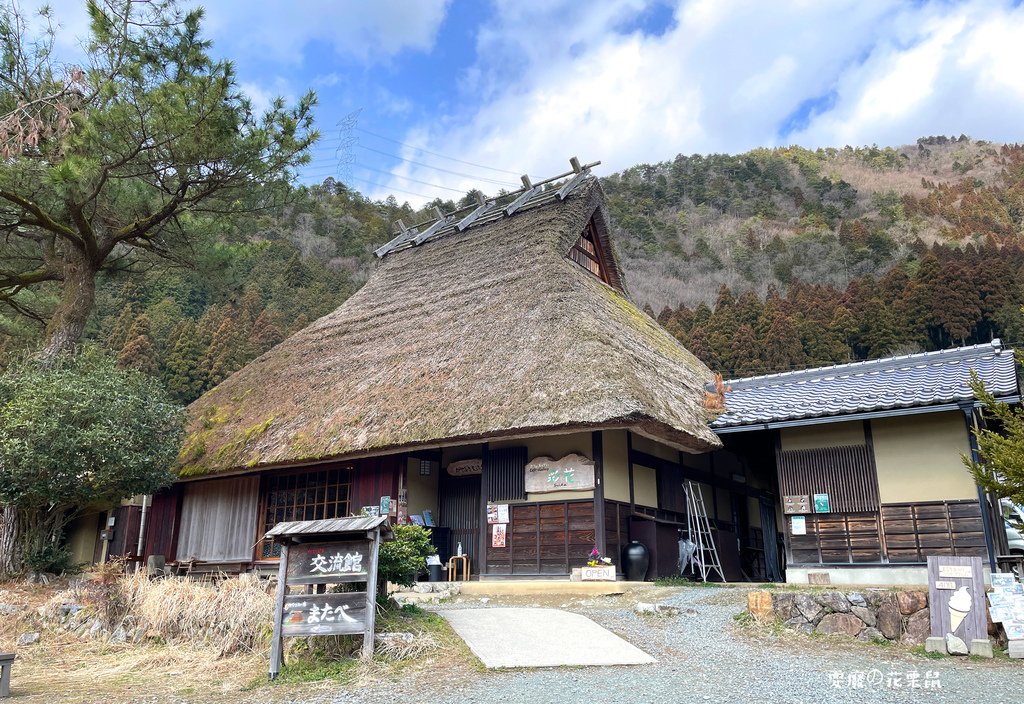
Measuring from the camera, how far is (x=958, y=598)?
5980 mm

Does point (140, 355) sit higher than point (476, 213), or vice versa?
point (476, 213)

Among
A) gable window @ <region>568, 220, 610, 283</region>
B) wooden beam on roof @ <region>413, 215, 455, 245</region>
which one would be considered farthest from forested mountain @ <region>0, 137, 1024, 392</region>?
gable window @ <region>568, 220, 610, 283</region>

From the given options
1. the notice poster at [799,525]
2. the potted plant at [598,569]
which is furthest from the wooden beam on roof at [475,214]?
the notice poster at [799,525]

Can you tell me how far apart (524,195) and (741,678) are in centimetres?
1357

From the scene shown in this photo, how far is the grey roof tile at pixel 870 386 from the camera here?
929 cm

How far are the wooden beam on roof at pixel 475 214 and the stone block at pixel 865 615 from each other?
1315cm

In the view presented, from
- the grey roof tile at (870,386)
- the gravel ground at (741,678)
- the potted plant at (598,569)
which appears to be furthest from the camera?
the potted plant at (598,569)

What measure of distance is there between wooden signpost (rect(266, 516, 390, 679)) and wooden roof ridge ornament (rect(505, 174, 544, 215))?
1196 centimetres

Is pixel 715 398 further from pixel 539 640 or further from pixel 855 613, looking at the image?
pixel 539 640

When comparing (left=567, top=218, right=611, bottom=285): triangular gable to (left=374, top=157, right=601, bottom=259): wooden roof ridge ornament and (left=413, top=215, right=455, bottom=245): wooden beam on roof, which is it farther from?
(left=413, top=215, right=455, bottom=245): wooden beam on roof

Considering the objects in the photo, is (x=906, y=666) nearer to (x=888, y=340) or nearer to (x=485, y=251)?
(x=485, y=251)

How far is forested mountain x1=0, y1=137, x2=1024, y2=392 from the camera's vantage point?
27.8 meters

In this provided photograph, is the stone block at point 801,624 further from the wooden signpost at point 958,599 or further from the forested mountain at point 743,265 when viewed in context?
the forested mountain at point 743,265

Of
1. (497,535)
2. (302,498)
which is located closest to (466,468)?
(497,535)
